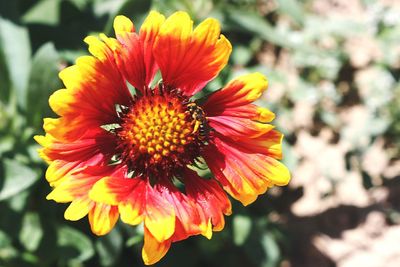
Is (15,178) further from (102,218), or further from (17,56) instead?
(102,218)

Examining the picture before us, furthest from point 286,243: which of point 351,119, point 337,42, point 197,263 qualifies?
point 337,42

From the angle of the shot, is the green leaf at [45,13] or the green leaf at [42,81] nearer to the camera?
the green leaf at [42,81]

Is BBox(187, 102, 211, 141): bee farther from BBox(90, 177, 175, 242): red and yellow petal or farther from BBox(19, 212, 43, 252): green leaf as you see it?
BBox(19, 212, 43, 252): green leaf

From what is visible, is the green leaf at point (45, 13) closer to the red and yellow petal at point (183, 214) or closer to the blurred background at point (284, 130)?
the blurred background at point (284, 130)

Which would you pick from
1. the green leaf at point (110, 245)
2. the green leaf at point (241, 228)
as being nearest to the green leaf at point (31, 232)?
the green leaf at point (110, 245)

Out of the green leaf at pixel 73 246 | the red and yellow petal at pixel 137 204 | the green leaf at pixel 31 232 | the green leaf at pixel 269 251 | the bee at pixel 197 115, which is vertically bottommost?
the green leaf at pixel 269 251

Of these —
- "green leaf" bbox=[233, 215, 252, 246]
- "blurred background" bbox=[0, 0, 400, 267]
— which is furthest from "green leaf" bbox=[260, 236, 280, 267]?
"green leaf" bbox=[233, 215, 252, 246]

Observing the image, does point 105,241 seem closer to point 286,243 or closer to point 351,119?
point 286,243
